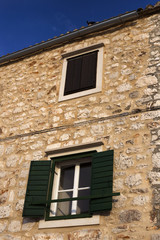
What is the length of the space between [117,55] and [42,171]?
3118mm

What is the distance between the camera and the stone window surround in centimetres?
643

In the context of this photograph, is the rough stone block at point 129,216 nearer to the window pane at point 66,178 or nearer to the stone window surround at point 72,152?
the stone window surround at point 72,152

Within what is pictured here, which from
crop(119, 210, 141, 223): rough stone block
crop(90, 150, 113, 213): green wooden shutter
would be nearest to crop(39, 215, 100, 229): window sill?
crop(90, 150, 113, 213): green wooden shutter

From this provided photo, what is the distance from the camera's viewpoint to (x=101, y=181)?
6.68 metres

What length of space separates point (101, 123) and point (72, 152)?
0.85m

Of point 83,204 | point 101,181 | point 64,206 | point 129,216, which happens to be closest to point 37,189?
point 64,206

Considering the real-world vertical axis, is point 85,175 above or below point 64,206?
above

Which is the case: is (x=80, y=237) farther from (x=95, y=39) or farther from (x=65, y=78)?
(x=95, y=39)

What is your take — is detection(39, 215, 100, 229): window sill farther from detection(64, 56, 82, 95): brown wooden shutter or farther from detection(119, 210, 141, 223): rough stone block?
detection(64, 56, 82, 95): brown wooden shutter

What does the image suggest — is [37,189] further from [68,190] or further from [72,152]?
[72,152]

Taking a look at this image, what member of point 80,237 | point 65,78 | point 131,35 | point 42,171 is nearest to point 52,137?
point 42,171

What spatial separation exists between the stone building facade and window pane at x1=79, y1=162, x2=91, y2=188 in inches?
15.6

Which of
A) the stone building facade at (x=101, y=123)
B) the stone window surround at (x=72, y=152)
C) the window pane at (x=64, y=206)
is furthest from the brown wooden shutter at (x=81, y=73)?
the window pane at (x=64, y=206)

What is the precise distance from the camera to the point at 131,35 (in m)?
8.31
